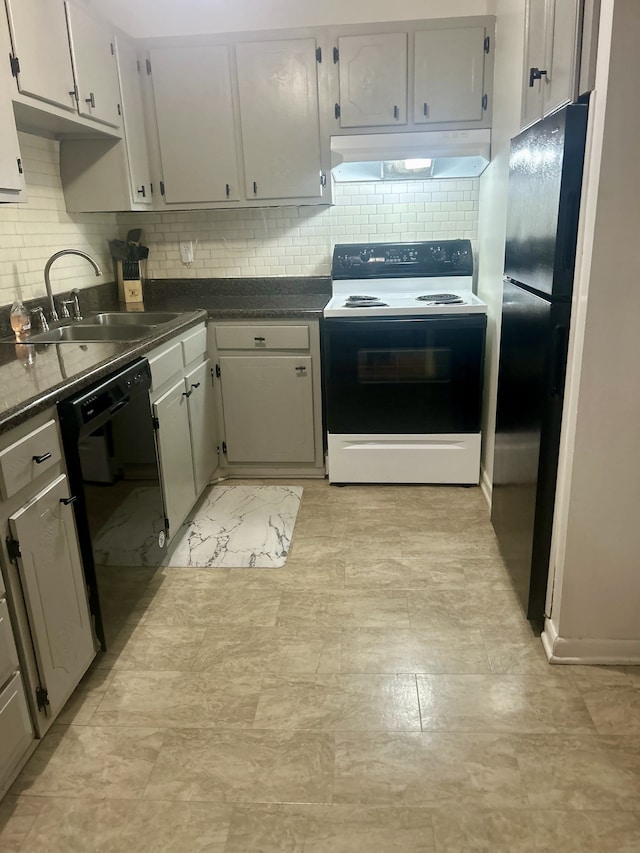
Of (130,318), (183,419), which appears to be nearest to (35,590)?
(183,419)

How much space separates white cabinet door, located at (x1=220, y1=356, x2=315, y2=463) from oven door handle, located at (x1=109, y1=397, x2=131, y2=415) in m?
1.18

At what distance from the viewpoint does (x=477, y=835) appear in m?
1.42

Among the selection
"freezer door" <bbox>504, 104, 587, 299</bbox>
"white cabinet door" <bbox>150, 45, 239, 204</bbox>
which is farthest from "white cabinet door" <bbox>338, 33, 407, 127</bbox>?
"freezer door" <bbox>504, 104, 587, 299</bbox>

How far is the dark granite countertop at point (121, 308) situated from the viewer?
1.68 meters

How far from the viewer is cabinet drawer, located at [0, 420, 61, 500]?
146cm

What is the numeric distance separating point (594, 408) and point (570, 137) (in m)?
0.73

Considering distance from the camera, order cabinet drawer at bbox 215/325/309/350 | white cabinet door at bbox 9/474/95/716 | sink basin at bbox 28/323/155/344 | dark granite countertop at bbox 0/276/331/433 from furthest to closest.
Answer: cabinet drawer at bbox 215/325/309/350 → sink basin at bbox 28/323/155/344 → dark granite countertop at bbox 0/276/331/433 → white cabinet door at bbox 9/474/95/716

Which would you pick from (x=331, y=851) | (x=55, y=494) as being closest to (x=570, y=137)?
(x=55, y=494)

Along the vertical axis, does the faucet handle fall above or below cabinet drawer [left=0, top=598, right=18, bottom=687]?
above

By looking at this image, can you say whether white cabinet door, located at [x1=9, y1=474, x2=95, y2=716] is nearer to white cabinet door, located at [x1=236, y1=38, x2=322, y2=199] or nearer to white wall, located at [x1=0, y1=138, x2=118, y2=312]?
white wall, located at [x1=0, y1=138, x2=118, y2=312]

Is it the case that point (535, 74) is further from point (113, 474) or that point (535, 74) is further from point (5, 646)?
point (5, 646)

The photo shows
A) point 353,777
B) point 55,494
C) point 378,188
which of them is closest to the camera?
point 353,777

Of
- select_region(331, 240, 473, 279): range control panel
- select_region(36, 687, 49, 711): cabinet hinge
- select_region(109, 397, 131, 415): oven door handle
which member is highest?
select_region(331, 240, 473, 279): range control panel

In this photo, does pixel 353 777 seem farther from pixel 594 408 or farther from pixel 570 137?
pixel 570 137
